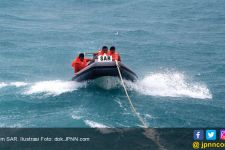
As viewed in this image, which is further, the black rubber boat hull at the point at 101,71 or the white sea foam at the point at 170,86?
the white sea foam at the point at 170,86

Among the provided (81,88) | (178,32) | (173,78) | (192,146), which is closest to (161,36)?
(178,32)

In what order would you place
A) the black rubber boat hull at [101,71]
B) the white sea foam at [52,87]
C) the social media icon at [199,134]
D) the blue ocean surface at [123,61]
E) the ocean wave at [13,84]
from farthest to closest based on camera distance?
1. the ocean wave at [13,84]
2. the white sea foam at [52,87]
3. the black rubber boat hull at [101,71]
4. the blue ocean surface at [123,61]
5. the social media icon at [199,134]

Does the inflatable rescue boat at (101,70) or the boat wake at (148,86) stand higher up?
the inflatable rescue boat at (101,70)

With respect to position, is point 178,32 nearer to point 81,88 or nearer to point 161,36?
point 161,36

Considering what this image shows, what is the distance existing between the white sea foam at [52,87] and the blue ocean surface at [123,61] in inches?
2.2

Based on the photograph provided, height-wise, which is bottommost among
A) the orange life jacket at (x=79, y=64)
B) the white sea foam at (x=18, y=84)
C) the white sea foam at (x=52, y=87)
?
the white sea foam at (x=52, y=87)

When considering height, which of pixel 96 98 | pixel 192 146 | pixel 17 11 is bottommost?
pixel 192 146

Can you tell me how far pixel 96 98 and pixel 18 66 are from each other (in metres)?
8.51

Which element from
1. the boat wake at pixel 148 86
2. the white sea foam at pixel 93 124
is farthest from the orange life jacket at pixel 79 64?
the white sea foam at pixel 93 124

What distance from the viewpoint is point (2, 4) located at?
5169 cm

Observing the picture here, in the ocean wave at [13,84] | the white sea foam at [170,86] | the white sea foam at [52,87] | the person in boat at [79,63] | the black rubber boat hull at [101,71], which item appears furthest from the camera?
the ocean wave at [13,84]

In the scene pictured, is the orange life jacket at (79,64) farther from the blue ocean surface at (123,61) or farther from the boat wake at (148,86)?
the blue ocean surface at (123,61)

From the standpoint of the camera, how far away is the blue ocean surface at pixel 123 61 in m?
22.9

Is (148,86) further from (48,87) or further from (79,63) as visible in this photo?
(48,87)
